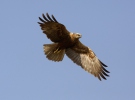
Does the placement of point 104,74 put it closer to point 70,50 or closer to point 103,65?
point 103,65

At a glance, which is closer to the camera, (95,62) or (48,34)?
(48,34)

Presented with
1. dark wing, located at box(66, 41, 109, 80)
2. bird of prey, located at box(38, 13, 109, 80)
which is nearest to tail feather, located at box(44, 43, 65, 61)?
bird of prey, located at box(38, 13, 109, 80)

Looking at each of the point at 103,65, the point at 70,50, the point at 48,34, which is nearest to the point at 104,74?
the point at 103,65

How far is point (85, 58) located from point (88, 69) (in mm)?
525

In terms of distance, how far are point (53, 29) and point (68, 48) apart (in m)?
1.40

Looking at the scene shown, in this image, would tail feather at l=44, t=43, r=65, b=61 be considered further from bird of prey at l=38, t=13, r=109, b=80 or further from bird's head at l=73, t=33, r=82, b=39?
bird's head at l=73, t=33, r=82, b=39

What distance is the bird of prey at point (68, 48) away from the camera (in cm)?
1439

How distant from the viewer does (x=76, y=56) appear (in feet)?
52.4

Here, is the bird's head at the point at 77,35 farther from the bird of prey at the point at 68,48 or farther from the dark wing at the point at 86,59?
the dark wing at the point at 86,59

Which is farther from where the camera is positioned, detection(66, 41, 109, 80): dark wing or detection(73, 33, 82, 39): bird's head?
detection(66, 41, 109, 80): dark wing

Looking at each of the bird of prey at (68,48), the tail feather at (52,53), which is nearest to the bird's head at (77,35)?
the bird of prey at (68,48)

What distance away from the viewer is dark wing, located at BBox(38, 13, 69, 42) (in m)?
14.2

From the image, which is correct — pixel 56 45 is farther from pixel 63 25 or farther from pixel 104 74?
pixel 104 74

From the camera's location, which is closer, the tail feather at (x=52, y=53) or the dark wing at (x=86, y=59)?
the tail feather at (x=52, y=53)
